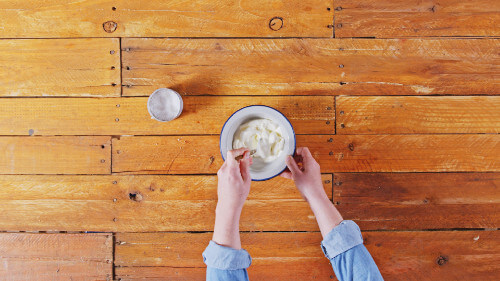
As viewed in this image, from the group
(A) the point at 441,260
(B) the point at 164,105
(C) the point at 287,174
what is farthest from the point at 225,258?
(A) the point at 441,260

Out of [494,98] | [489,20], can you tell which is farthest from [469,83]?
[489,20]

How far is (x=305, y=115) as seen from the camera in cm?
98

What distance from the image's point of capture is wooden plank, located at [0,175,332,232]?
98 cm

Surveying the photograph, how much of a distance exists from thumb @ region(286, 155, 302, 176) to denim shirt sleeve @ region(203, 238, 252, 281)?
0.82 feet

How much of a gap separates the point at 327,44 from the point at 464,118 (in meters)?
0.49

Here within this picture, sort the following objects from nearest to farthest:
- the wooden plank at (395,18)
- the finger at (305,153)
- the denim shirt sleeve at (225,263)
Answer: the denim shirt sleeve at (225,263) < the finger at (305,153) < the wooden plank at (395,18)

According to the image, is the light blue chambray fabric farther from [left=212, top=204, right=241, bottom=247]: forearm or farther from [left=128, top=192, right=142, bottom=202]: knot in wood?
[left=128, top=192, right=142, bottom=202]: knot in wood

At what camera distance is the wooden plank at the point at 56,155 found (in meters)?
0.98

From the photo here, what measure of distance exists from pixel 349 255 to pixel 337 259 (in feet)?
0.11

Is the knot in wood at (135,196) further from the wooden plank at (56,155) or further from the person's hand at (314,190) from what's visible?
the person's hand at (314,190)

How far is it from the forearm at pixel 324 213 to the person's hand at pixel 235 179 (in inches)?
7.8

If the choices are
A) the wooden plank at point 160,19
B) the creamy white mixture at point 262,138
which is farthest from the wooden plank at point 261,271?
the wooden plank at point 160,19

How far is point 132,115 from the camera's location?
3.20ft

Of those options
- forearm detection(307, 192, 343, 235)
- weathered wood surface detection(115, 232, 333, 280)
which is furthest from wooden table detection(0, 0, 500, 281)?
forearm detection(307, 192, 343, 235)
